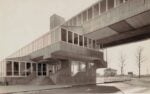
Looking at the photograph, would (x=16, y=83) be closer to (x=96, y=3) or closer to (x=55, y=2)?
(x=96, y=3)

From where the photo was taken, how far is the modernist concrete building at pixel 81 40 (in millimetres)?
23375

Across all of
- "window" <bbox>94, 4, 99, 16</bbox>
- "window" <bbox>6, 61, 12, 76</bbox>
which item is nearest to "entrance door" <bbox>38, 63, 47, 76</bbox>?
"window" <bbox>6, 61, 12, 76</bbox>

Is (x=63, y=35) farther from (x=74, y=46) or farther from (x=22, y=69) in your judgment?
(x=22, y=69)

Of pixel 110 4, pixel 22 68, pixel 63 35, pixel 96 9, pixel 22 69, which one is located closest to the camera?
pixel 63 35

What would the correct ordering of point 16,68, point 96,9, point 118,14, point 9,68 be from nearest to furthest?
1. point 118,14
2. point 96,9
3. point 9,68
4. point 16,68

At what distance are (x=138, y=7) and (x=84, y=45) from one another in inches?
430

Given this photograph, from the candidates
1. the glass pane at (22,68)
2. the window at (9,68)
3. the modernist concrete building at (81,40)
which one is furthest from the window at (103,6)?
→ the window at (9,68)

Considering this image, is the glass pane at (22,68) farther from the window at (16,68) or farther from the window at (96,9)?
the window at (96,9)

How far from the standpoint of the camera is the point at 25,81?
30.1 meters

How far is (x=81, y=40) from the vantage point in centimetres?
2944

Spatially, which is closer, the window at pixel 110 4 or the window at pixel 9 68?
the window at pixel 110 4

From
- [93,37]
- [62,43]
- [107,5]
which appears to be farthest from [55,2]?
[93,37]

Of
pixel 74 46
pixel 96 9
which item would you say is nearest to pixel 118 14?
pixel 96 9

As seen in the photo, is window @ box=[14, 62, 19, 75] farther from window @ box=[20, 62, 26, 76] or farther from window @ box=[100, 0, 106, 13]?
window @ box=[100, 0, 106, 13]
